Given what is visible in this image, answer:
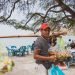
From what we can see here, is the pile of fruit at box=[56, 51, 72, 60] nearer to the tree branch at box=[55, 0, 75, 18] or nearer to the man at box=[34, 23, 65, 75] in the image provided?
the man at box=[34, 23, 65, 75]

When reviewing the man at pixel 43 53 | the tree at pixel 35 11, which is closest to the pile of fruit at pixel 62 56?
the man at pixel 43 53

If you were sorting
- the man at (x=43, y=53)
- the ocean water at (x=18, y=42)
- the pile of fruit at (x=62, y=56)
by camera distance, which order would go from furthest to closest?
the ocean water at (x=18, y=42)
the pile of fruit at (x=62, y=56)
the man at (x=43, y=53)

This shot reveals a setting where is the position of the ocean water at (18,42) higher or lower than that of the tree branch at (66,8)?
lower

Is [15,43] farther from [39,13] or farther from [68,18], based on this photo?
[68,18]

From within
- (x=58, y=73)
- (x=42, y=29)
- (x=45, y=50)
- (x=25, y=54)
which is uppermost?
(x=42, y=29)

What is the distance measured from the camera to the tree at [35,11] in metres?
6.21

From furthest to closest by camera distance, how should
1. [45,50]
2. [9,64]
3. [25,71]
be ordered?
[25,71]
[45,50]
[9,64]

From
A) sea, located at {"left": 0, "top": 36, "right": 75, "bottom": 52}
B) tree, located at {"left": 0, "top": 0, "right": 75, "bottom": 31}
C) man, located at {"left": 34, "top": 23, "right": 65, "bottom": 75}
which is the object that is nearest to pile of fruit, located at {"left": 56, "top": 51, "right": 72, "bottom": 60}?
man, located at {"left": 34, "top": 23, "right": 65, "bottom": 75}

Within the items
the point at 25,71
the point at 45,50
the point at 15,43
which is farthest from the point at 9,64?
the point at 15,43

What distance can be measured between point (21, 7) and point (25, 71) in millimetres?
2130

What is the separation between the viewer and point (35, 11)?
6.22 m

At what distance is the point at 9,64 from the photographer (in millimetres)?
2203

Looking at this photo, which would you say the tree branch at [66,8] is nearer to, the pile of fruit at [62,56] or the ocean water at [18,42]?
the ocean water at [18,42]

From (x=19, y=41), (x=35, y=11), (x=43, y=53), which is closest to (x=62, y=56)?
(x=43, y=53)
